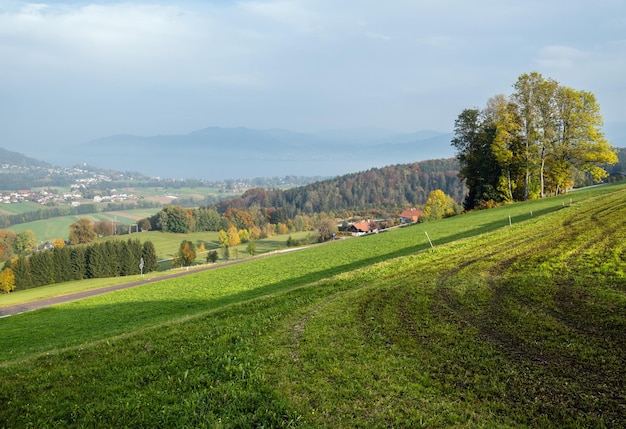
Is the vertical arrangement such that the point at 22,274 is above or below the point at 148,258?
above

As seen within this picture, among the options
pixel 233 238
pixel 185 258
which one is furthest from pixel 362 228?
pixel 185 258

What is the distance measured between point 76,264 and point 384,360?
94.7 metres

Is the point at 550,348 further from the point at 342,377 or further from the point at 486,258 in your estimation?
the point at 486,258

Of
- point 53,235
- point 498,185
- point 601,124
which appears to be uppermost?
point 601,124

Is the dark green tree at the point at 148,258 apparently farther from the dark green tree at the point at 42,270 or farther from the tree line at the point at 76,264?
the dark green tree at the point at 42,270

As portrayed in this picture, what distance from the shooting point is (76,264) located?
86.2 metres

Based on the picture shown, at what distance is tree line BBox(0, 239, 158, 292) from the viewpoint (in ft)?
265

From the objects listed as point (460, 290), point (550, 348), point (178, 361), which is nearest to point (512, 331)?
point (550, 348)

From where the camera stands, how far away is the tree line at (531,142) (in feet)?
151

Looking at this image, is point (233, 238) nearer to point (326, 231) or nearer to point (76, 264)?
point (326, 231)

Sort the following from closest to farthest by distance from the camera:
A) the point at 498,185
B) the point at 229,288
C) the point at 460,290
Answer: the point at 460,290 < the point at 229,288 < the point at 498,185

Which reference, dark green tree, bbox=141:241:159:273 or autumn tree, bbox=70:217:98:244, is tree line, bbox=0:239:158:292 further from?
autumn tree, bbox=70:217:98:244

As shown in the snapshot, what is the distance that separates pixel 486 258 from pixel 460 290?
5.66 m

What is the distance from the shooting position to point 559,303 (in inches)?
456
